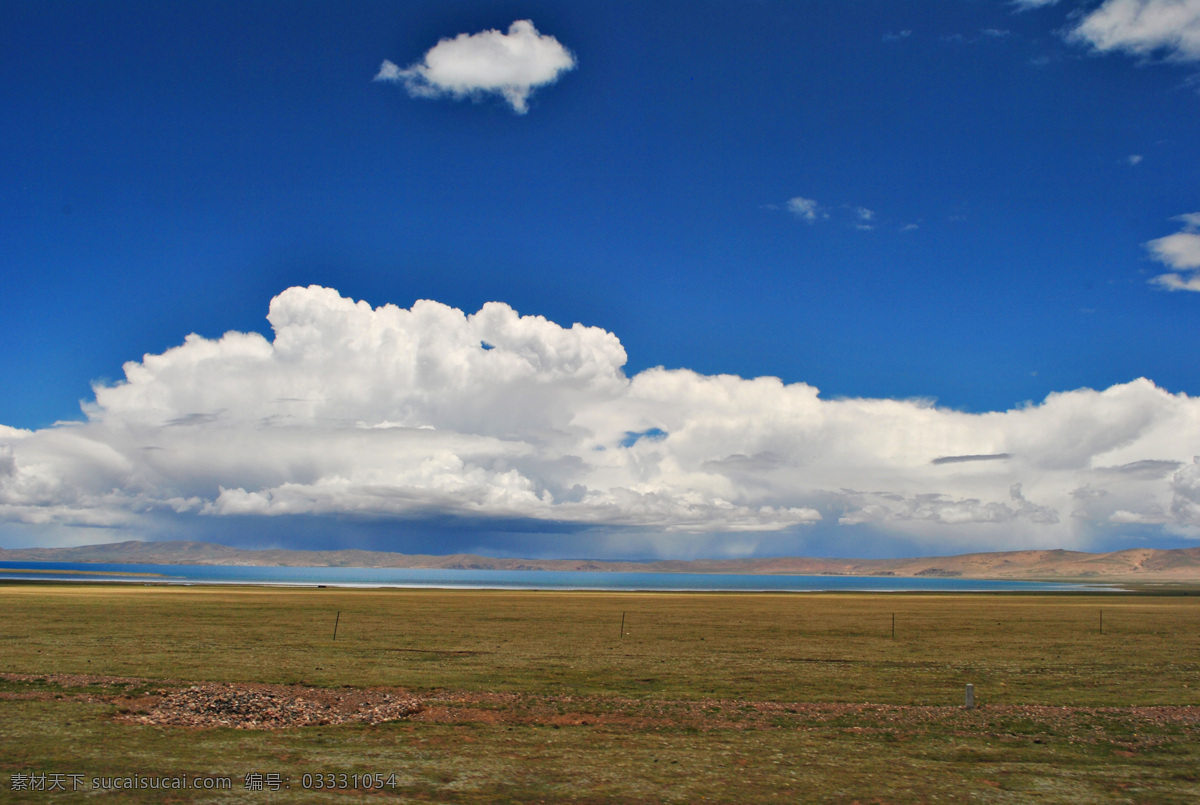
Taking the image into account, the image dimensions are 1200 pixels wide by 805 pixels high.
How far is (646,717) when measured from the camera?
2047 cm

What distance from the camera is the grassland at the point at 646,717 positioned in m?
13.9

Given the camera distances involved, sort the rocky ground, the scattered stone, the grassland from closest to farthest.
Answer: the grassland
the scattered stone
the rocky ground

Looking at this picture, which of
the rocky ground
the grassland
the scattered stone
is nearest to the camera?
the grassland

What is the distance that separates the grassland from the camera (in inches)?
547

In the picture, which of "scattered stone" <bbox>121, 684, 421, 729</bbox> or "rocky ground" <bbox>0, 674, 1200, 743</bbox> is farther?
"rocky ground" <bbox>0, 674, 1200, 743</bbox>

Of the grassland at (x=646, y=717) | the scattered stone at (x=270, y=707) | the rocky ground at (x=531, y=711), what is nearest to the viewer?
the grassland at (x=646, y=717)

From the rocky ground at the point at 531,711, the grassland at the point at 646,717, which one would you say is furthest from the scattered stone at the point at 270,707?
the grassland at the point at 646,717

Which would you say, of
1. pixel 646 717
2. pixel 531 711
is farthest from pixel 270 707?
pixel 646 717

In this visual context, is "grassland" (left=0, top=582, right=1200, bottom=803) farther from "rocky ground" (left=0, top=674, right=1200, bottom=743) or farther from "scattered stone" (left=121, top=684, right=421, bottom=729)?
"scattered stone" (left=121, top=684, right=421, bottom=729)

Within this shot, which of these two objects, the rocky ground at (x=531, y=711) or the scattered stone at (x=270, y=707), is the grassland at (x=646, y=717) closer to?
the rocky ground at (x=531, y=711)

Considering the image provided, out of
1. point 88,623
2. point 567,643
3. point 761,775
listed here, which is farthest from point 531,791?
point 88,623

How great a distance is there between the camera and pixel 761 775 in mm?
14461

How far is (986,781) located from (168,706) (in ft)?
70.7

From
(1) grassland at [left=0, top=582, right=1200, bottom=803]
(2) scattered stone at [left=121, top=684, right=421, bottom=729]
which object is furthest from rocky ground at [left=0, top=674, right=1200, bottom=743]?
(1) grassland at [left=0, top=582, right=1200, bottom=803]
